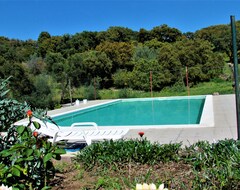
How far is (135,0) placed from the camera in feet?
58.3

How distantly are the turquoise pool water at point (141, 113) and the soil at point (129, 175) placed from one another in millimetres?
7219

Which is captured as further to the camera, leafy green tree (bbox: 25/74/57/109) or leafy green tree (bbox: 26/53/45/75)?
leafy green tree (bbox: 26/53/45/75)

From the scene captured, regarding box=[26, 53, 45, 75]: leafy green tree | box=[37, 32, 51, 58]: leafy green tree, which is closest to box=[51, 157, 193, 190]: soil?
box=[26, 53, 45, 75]: leafy green tree

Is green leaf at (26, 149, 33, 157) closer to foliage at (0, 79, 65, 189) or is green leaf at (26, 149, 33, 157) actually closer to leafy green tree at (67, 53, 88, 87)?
foliage at (0, 79, 65, 189)

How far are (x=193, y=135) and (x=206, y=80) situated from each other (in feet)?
55.6

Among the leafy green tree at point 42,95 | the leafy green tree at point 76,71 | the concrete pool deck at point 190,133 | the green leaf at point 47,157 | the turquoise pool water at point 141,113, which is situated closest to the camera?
the green leaf at point 47,157

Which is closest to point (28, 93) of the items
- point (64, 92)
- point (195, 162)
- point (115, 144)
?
point (64, 92)

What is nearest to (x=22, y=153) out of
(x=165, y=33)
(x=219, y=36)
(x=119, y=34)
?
(x=219, y=36)

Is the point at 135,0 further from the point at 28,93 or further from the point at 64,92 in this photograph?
the point at 28,93

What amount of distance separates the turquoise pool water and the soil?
23.7ft

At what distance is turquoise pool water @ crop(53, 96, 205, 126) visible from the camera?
11.6 m

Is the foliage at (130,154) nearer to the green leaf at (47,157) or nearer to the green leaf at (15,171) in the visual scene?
the green leaf at (47,157)

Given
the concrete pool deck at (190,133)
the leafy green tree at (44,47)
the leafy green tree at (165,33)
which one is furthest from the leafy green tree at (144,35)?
the concrete pool deck at (190,133)

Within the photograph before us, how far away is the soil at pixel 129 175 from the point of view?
115 inches
